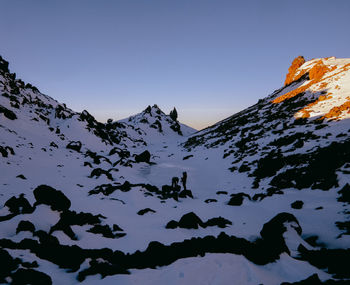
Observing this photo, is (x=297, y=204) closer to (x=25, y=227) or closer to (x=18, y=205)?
(x=25, y=227)

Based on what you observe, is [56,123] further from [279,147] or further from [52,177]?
[279,147]

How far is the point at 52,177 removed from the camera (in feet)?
48.1

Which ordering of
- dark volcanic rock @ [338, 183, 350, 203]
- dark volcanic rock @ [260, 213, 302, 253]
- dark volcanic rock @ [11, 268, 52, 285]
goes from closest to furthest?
dark volcanic rock @ [11, 268, 52, 285]
dark volcanic rock @ [260, 213, 302, 253]
dark volcanic rock @ [338, 183, 350, 203]

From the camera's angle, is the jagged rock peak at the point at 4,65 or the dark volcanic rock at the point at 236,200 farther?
the jagged rock peak at the point at 4,65

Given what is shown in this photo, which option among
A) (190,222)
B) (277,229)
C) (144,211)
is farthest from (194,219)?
(277,229)

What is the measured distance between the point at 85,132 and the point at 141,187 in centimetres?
2940

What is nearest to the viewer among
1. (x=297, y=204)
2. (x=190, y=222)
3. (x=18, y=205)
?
(x=18, y=205)

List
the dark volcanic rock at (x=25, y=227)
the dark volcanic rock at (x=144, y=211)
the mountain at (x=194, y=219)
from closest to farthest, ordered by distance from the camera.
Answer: the mountain at (x=194, y=219) < the dark volcanic rock at (x=25, y=227) < the dark volcanic rock at (x=144, y=211)

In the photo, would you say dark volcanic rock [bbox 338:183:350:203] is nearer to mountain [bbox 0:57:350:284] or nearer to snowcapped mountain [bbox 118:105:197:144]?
mountain [bbox 0:57:350:284]

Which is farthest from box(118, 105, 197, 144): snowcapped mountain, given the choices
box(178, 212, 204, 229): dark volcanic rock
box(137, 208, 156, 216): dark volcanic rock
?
box(178, 212, 204, 229): dark volcanic rock

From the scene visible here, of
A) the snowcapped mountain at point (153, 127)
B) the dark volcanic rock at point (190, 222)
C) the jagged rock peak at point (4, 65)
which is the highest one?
the jagged rock peak at point (4, 65)

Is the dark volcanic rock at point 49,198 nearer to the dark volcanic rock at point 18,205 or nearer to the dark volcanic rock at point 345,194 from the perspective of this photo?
the dark volcanic rock at point 18,205

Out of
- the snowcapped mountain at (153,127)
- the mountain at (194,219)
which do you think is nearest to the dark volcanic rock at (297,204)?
the mountain at (194,219)

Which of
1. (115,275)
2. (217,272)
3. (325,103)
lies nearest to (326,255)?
(217,272)
